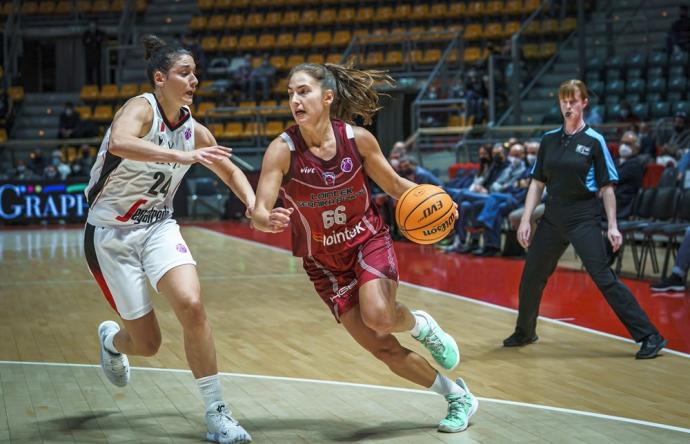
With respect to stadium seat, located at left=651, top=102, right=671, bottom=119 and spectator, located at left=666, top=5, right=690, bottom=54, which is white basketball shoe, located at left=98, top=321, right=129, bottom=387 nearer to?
stadium seat, located at left=651, top=102, right=671, bottom=119

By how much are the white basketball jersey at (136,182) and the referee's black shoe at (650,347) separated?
3240mm

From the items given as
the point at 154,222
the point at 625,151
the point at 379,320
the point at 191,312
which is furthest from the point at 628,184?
the point at 191,312

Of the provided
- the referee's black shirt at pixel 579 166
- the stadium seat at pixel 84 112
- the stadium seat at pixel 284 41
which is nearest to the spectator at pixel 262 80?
the stadium seat at pixel 284 41

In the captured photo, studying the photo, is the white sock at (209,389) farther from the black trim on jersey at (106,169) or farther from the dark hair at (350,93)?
the dark hair at (350,93)

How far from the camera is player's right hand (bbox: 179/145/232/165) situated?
4324mm

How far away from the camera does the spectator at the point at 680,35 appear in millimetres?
17328

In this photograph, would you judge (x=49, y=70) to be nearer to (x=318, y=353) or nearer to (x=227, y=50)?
(x=227, y=50)

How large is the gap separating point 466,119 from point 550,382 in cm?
1281

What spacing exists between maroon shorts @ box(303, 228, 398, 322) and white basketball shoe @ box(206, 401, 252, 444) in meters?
0.68

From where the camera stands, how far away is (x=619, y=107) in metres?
16.9

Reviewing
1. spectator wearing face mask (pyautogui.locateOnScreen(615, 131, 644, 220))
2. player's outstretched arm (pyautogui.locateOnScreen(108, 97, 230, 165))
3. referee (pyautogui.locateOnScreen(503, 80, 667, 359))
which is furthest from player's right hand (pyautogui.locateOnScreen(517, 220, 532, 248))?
spectator wearing face mask (pyautogui.locateOnScreen(615, 131, 644, 220))

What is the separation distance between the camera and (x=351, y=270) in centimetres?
476

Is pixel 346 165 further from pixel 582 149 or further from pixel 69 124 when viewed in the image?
pixel 69 124

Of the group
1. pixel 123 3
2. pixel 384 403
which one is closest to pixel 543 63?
pixel 123 3
